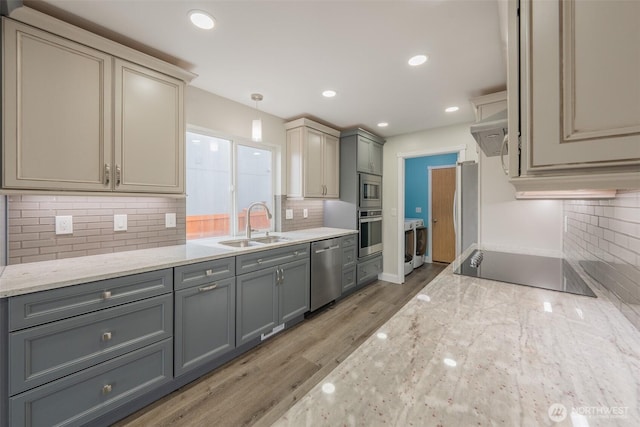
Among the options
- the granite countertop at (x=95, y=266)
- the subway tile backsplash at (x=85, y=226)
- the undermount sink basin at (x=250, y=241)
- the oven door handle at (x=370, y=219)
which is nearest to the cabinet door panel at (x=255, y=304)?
the granite countertop at (x=95, y=266)

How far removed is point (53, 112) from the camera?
1490 mm

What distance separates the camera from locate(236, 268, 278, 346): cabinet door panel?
2.12 m

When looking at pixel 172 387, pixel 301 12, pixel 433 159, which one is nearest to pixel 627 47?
pixel 301 12

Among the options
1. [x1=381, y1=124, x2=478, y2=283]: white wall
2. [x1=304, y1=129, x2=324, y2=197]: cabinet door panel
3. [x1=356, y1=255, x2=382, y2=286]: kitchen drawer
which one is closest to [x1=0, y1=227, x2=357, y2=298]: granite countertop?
[x1=304, y1=129, x2=324, y2=197]: cabinet door panel

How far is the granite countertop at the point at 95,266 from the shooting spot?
1.24 m

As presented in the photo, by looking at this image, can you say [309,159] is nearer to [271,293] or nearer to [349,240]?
[349,240]

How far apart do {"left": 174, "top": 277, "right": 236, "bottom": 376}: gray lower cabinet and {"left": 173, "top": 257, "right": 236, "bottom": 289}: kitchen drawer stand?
37 millimetres

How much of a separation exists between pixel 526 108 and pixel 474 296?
88cm

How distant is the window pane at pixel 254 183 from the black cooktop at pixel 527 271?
2258 mm

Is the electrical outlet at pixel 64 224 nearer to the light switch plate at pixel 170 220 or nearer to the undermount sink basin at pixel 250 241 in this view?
the light switch plate at pixel 170 220

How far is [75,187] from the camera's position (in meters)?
1.57

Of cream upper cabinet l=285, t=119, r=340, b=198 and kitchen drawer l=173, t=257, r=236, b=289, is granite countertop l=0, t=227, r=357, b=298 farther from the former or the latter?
cream upper cabinet l=285, t=119, r=340, b=198

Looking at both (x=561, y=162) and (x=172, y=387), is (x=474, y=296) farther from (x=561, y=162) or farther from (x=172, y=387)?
(x=172, y=387)

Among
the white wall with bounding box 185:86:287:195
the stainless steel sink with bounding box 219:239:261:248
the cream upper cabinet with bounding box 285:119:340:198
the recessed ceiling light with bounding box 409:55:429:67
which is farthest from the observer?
the cream upper cabinet with bounding box 285:119:340:198
